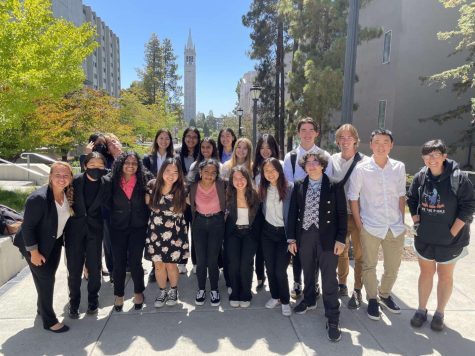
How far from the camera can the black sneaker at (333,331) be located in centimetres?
314

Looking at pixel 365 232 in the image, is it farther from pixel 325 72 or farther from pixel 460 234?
pixel 325 72

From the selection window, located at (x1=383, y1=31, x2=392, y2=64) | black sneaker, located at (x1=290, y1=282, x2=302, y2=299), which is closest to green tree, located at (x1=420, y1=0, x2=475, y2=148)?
window, located at (x1=383, y1=31, x2=392, y2=64)

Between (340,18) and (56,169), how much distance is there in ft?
46.3

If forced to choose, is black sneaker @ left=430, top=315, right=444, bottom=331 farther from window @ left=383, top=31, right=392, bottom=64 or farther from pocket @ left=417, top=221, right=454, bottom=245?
window @ left=383, top=31, right=392, bottom=64

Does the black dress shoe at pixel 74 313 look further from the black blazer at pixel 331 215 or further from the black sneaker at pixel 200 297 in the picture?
the black blazer at pixel 331 215

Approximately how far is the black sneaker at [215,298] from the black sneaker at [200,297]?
0.09 m

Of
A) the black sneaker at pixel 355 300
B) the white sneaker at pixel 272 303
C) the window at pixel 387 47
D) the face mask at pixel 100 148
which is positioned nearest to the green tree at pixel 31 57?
the face mask at pixel 100 148

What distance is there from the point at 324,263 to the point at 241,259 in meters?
0.93

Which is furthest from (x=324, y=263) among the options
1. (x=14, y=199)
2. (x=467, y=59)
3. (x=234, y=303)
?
(x=467, y=59)

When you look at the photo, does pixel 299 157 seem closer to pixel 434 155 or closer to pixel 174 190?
pixel 434 155

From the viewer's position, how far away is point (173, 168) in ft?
11.6

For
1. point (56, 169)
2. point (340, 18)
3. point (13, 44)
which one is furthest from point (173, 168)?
point (340, 18)

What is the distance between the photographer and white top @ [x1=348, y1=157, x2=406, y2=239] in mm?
3455

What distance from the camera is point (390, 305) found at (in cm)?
371
